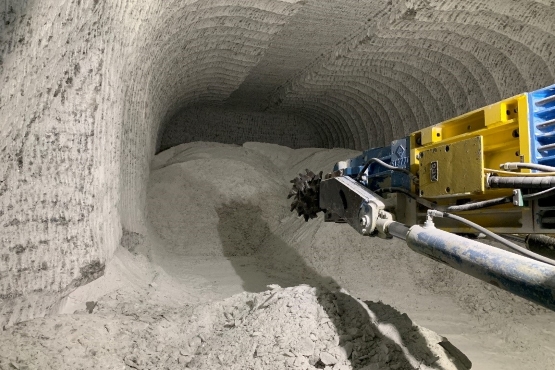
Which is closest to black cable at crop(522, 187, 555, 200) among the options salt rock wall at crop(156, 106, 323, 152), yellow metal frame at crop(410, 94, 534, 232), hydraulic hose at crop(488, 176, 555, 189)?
hydraulic hose at crop(488, 176, 555, 189)

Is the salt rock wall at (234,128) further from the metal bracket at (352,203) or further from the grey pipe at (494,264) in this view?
the grey pipe at (494,264)

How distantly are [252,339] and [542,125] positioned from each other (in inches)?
72.2

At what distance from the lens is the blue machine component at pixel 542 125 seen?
1.94 m

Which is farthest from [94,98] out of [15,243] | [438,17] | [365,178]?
[438,17]

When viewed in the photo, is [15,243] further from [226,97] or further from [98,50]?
[226,97]

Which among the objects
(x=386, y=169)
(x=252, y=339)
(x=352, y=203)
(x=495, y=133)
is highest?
(x=495, y=133)

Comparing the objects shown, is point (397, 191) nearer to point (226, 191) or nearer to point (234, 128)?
point (226, 191)

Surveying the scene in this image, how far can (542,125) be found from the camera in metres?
1.95

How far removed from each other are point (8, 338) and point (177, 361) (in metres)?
0.95

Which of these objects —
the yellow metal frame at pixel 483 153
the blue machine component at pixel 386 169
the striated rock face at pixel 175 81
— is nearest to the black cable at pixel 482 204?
the yellow metal frame at pixel 483 153

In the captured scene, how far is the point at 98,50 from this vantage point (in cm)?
279

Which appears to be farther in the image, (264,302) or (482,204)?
(264,302)

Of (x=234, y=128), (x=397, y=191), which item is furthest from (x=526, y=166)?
(x=234, y=128)

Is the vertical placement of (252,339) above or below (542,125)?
below
